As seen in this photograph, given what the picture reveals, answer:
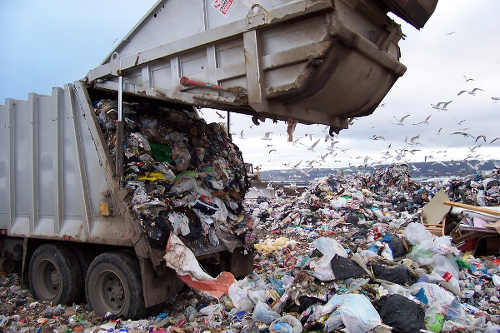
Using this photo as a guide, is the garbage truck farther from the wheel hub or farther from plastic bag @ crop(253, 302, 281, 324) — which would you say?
plastic bag @ crop(253, 302, 281, 324)

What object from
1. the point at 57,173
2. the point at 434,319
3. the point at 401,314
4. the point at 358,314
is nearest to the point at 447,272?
the point at 434,319

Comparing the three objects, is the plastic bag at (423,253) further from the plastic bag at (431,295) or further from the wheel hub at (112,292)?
the wheel hub at (112,292)

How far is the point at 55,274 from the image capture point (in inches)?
183

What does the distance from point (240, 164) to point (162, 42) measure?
1.95 meters

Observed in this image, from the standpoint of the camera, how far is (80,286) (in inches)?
169

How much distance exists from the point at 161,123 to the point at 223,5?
5.36 ft

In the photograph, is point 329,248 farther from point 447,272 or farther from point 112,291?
point 112,291

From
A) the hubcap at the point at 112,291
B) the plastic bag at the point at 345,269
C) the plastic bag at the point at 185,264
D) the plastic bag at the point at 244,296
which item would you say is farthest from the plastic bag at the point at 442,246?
the hubcap at the point at 112,291

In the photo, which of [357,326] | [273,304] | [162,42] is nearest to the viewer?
[357,326]

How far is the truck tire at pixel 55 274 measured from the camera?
425cm

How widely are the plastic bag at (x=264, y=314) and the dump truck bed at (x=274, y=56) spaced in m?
1.59

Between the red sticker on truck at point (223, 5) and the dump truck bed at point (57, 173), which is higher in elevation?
the red sticker on truck at point (223, 5)

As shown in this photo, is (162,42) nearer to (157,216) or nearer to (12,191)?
(157,216)

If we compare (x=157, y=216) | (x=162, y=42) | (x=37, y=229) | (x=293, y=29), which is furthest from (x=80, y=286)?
(x=293, y=29)
